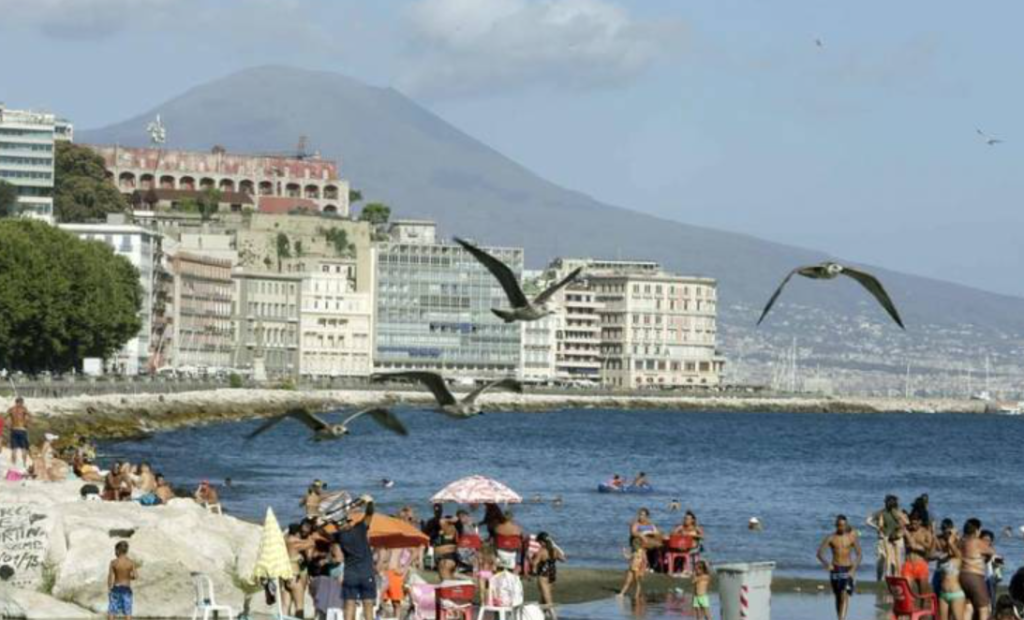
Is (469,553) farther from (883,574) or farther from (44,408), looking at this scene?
(44,408)

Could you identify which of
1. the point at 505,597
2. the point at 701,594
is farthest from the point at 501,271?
the point at 701,594

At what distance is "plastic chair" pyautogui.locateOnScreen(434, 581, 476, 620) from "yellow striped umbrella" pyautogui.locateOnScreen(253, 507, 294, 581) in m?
1.71

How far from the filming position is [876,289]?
22.4m

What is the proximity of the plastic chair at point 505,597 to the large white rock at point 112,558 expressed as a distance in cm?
348

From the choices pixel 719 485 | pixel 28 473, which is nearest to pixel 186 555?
pixel 28 473

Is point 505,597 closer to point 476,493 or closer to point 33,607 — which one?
point 33,607

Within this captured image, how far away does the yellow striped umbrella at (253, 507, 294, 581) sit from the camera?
28391 mm

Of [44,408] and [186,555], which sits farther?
[44,408]

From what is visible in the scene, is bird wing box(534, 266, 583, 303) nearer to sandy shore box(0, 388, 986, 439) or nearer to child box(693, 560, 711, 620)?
child box(693, 560, 711, 620)

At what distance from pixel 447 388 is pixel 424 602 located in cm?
536

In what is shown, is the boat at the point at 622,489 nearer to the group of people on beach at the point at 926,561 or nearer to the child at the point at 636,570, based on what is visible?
the group of people on beach at the point at 926,561

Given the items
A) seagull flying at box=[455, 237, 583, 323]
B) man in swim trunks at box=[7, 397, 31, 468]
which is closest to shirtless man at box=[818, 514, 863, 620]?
seagull flying at box=[455, 237, 583, 323]

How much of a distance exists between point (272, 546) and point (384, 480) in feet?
149

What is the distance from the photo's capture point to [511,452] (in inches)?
4385
